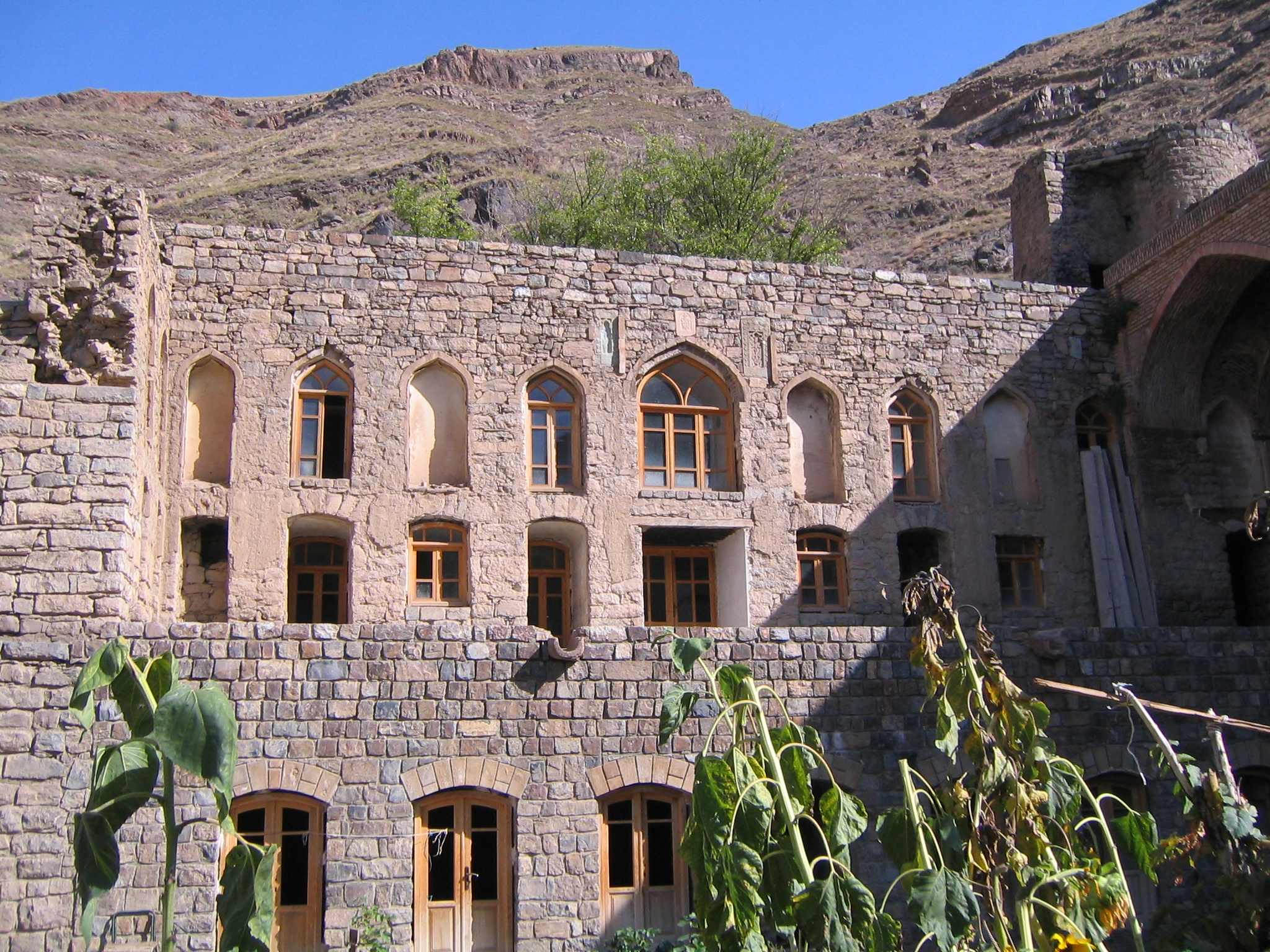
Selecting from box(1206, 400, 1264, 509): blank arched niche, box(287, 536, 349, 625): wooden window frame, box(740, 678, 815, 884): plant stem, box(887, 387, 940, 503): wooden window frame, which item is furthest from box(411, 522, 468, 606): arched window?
box(1206, 400, 1264, 509): blank arched niche

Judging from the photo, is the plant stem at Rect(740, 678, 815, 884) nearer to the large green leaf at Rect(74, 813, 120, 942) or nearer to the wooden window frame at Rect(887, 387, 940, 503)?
the large green leaf at Rect(74, 813, 120, 942)

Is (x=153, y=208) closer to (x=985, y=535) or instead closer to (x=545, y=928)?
(x=985, y=535)

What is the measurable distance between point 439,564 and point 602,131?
51.7 metres

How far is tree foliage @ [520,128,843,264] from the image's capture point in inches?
1088

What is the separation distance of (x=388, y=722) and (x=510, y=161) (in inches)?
1776

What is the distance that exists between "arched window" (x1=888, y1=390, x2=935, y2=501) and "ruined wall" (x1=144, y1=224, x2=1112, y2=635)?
295 millimetres

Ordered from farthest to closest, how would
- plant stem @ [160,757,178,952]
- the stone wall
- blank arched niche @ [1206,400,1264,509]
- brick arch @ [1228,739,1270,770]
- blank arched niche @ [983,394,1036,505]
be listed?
blank arched niche @ [1206,400,1264,509] < blank arched niche @ [983,394,1036,505] < brick arch @ [1228,739,1270,770] < the stone wall < plant stem @ [160,757,178,952]

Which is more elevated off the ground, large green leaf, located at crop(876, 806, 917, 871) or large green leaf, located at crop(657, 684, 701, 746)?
large green leaf, located at crop(657, 684, 701, 746)

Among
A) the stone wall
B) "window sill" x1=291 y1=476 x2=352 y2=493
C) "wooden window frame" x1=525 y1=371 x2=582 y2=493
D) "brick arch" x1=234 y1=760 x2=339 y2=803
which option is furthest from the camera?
"wooden window frame" x1=525 y1=371 x2=582 y2=493

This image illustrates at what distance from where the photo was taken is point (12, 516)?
1231 centimetres

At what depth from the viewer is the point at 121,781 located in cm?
566

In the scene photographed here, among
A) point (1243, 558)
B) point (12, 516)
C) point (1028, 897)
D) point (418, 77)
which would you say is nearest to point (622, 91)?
point (418, 77)

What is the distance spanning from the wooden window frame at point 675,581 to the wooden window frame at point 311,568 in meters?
4.16

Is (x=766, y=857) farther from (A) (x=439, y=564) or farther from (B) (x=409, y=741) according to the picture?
(A) (x=439, y=564)
